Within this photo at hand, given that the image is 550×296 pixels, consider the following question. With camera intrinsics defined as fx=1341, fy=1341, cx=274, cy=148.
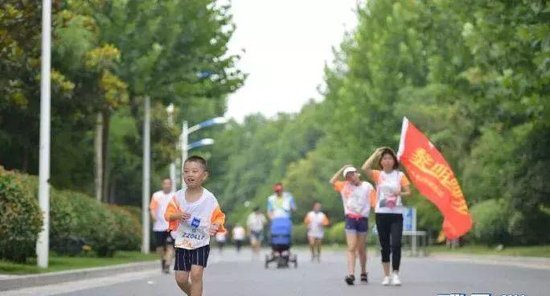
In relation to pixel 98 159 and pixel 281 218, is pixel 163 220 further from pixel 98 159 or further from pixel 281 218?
pixel 98 159

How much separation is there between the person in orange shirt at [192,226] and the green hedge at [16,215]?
32.9 ft

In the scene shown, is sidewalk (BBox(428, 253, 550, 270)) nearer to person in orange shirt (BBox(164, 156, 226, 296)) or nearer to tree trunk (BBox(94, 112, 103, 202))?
tree trunk (BBox(94, 112, 103, 202))

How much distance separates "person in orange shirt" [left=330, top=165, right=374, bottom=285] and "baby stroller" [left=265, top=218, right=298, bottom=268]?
9.54 metres

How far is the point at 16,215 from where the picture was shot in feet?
69.2

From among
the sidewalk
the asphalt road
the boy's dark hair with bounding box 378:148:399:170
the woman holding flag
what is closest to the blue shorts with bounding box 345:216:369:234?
the asphalt road

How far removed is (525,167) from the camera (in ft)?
118

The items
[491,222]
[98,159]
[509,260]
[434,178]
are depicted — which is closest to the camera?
[434,178]

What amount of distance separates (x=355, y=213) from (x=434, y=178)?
1.56m

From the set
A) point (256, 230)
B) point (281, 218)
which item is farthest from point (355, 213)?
point (256, 230)

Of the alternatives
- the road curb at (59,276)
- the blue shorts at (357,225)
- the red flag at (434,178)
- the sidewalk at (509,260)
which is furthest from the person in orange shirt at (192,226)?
the sidewalk at (509,260)

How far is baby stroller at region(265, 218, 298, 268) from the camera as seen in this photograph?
94.5 ft

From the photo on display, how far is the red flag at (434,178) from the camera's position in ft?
64.2

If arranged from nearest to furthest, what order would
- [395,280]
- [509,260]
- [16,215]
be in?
[395,280]
[16,215]
[509,260]

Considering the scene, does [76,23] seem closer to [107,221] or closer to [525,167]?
[107,221]
